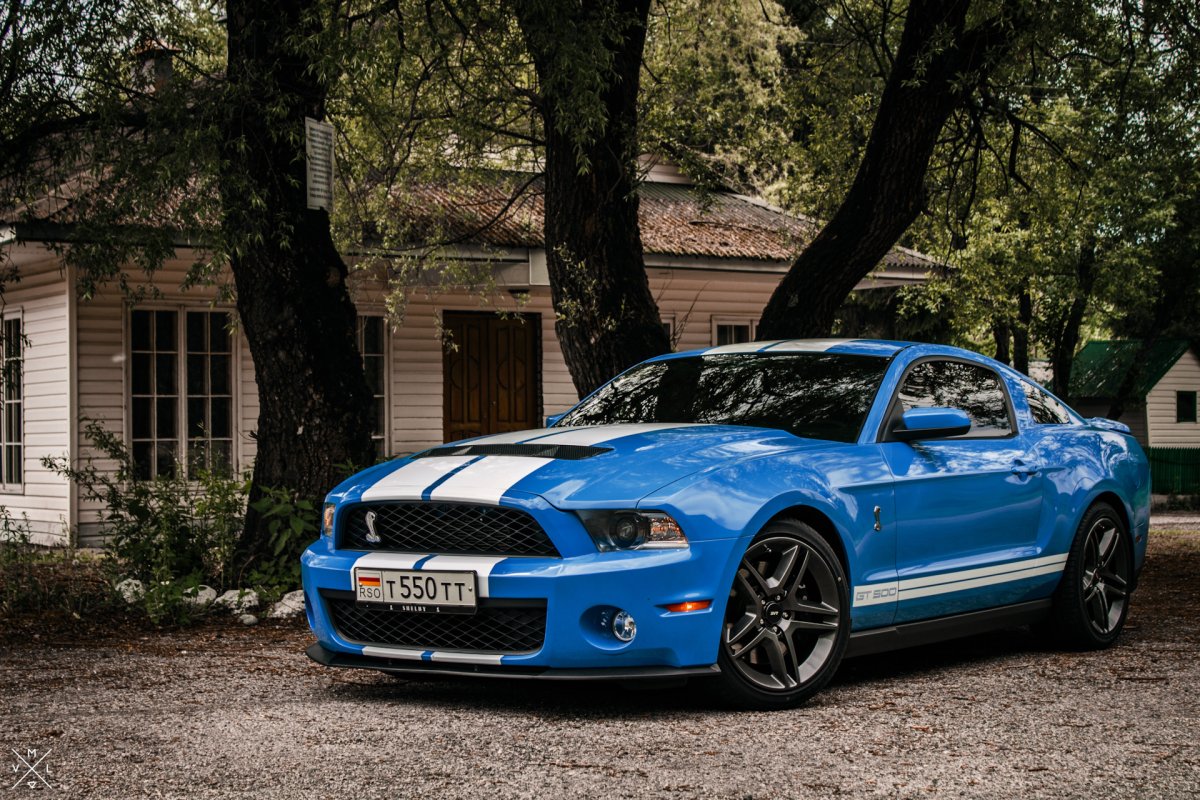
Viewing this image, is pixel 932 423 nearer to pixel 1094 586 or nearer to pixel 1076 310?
pixel 1094 586

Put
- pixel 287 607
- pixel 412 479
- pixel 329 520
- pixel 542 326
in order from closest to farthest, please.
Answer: pixel 412 479
pixel 329 520
pixel 287 607
pixel 542 326

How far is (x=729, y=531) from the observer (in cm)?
550

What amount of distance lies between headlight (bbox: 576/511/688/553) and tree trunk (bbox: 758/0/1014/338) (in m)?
6.32

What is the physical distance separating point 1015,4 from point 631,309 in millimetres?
3673

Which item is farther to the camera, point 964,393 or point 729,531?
point 964,393

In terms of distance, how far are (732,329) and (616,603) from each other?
1609cm

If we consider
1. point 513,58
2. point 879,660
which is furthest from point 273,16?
point 879,660

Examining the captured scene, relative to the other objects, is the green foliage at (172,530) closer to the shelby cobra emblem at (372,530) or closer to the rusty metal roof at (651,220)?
the shelby cobra emblem at (372,530)

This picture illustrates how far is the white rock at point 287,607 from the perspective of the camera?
924 centimetres

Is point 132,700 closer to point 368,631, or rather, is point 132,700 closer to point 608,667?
point 368,631

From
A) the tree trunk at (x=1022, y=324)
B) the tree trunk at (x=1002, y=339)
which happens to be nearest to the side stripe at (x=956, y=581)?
the tree trunk at (x=1022, y=324)

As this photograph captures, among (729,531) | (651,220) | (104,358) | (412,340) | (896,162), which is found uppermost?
(651,220)

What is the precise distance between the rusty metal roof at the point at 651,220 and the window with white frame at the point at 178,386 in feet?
8.78

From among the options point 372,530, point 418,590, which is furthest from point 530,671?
point 372,530
